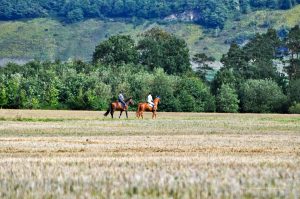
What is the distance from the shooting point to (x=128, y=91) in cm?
12394

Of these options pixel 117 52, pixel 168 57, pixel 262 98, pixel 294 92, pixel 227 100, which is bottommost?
pixel 227 100

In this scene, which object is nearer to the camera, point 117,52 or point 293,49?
point 117,52

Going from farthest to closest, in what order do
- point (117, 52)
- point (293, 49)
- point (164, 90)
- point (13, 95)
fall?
point (293, 49) → point (117, 52) → point (164, 90) → point (13, 95)

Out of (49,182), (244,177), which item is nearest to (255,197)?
(244,177)

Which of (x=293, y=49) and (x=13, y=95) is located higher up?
(x=293, y=49)

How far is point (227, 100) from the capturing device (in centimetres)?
12194

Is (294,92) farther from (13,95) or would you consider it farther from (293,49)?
(293,49)

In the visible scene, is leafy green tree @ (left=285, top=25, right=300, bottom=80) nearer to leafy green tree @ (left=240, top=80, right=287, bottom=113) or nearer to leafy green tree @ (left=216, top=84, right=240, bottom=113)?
leafy green tree @ (left=240, top=80, right=287, bottom=113)

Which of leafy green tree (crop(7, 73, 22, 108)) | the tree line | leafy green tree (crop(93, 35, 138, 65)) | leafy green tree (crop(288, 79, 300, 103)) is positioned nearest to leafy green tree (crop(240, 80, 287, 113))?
the tree line

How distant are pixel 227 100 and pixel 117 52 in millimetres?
51468

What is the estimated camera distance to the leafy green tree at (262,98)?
12144 centimetres

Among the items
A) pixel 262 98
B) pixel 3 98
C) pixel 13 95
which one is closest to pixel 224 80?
pixel 262 98

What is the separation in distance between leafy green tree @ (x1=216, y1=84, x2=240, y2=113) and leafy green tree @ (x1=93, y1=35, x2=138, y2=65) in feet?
153

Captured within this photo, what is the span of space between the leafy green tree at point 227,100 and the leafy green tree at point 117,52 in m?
46.6
